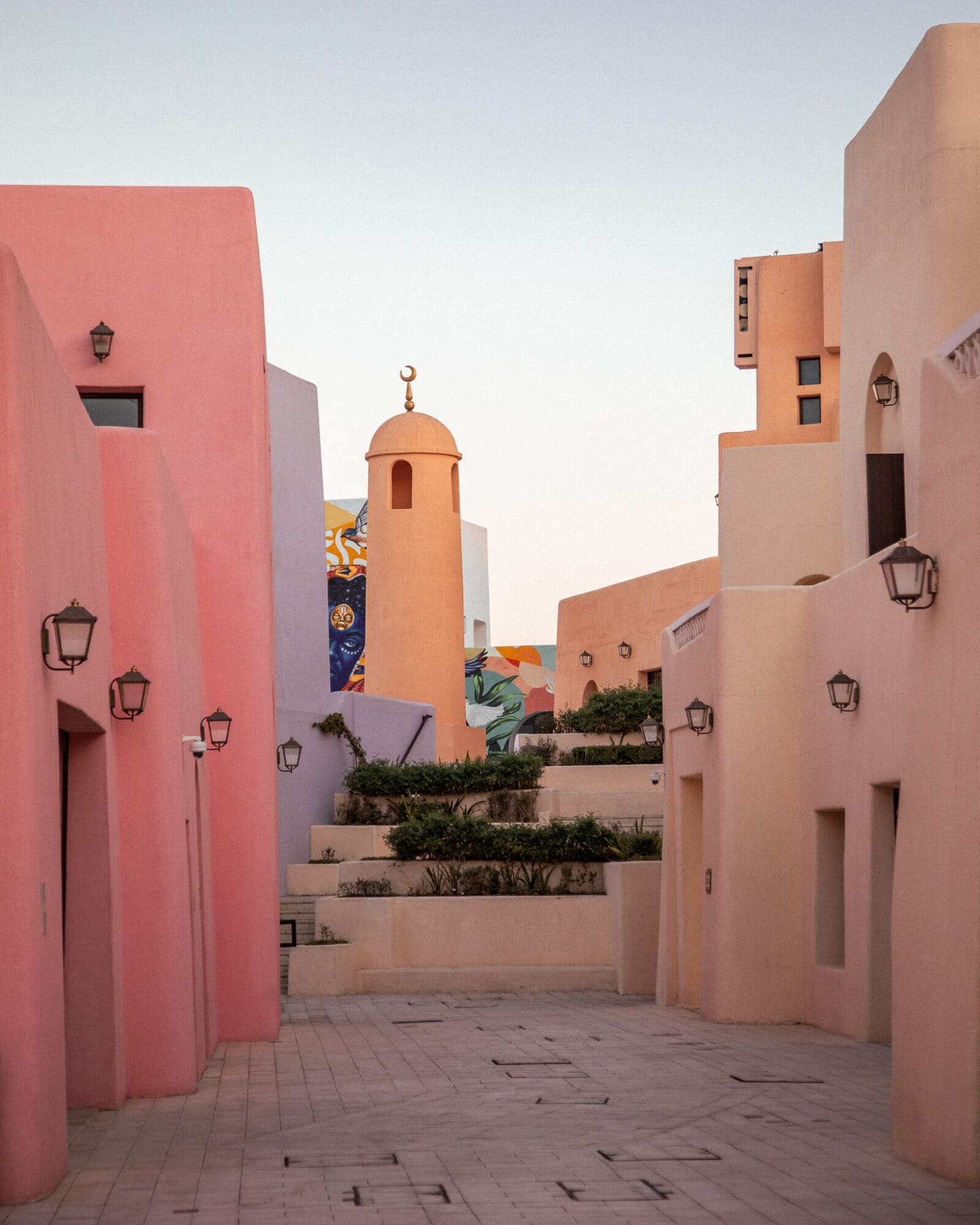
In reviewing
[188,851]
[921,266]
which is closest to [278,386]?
[921,266]

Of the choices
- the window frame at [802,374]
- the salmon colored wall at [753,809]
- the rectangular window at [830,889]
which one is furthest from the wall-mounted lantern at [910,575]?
the window frame at [802,374]

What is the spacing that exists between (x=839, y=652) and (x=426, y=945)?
7449mm

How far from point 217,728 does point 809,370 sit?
1474 cm

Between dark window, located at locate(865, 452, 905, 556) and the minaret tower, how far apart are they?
47.8 ft

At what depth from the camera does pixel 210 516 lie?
14.3m

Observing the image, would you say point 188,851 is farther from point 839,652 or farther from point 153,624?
point 839,652

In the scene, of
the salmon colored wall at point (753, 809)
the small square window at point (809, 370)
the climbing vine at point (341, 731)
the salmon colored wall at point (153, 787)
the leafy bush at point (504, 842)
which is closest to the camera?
the salmon colored wall at point (153, 787)

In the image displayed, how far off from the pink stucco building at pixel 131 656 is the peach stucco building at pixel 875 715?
429cm

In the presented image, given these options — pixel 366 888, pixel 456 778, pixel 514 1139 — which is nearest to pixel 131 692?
pixel 514 1139

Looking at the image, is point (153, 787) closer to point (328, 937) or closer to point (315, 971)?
point (315, 971)

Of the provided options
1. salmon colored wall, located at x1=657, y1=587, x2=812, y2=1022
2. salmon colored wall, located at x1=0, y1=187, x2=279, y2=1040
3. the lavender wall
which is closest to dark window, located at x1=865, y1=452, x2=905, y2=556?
salmon colored wall, located at x1=657, y1=587, x2=812, y2=1022

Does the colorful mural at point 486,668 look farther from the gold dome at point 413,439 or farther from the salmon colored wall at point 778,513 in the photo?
the salmon colored wall at point 778,513

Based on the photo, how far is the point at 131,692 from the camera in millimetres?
10484

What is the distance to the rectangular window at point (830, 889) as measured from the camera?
1413cm
